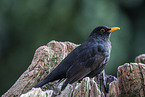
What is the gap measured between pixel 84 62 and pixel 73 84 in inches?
41.0

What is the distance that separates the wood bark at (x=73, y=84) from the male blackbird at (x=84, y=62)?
0.13 meters

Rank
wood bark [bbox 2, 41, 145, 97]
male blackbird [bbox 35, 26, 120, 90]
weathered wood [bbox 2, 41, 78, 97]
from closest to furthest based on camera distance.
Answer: wood bark [bbox 2, 41, 145, 97]
weathered wood [bbox 2, 41, 78, 97]
male blackbird [bbox 35, 26, 120, 90]

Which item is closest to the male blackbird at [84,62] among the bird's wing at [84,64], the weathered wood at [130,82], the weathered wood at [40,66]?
the bird's wing at [84,64]

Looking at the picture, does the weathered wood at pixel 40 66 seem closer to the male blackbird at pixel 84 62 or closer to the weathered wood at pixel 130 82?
the male blackbird at pixel 84 62

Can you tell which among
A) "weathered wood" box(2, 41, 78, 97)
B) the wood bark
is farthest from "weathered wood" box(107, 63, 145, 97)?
"weathered wood" box(2, 41, 78, 97)

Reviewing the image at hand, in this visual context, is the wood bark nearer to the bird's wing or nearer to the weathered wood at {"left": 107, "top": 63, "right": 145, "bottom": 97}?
the weathered wood at {"left": 107, "top": 63, "right": 145, "bottom": 97}

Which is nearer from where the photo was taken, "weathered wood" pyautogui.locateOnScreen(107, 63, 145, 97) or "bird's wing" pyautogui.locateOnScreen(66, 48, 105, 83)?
"weathered wood" pyautogui.locateOnScreen(107, 63, 145, 97)

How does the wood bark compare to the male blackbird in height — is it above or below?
below

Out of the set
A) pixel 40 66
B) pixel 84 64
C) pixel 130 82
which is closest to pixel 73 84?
pixel 130 82

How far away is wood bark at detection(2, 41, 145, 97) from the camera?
6.54ft

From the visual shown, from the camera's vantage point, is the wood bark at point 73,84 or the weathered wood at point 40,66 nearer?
the wood bark at point 73,84

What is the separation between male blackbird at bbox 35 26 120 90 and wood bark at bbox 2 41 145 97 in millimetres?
128

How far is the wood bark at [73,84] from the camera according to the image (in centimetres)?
199

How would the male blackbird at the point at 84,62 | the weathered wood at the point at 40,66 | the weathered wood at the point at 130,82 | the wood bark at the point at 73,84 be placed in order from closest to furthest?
the wood bark at the point at 73,84, the weathered wood at the point at 130,82, the weathered wood at the point at 40,66, the male blackbird at the point at 84,62
